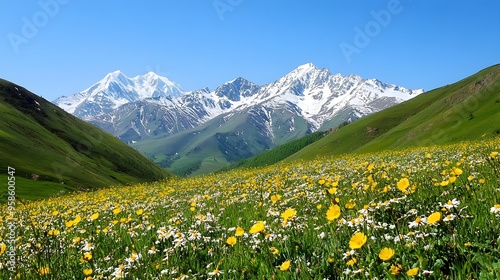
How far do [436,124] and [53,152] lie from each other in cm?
11268

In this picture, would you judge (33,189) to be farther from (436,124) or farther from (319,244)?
(436,124)

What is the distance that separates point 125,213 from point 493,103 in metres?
90.2

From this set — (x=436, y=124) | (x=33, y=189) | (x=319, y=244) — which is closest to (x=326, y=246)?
(x=319, y=244)

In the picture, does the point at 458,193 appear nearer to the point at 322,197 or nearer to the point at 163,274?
the point at 322,197

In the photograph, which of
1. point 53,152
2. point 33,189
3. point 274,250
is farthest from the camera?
point 53,152

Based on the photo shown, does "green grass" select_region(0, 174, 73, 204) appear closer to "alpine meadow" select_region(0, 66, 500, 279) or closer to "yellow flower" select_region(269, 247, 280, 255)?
"alpine meadow" select_region(0, 66, 500, 279)

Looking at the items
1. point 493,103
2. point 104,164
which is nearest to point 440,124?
point 493,103

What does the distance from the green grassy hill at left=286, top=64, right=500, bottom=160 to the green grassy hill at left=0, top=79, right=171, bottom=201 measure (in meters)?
75.4

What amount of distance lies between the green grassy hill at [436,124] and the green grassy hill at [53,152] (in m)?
75.4

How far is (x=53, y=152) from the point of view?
118 m

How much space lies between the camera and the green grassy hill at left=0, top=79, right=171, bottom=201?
8919cm

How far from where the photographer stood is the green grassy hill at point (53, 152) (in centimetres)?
8919

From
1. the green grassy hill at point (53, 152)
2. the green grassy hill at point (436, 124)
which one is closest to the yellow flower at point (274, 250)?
the green grassy hill at point (436, 124)

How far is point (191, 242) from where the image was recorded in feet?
19.5
